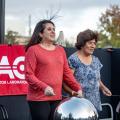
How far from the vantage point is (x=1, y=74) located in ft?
25.6

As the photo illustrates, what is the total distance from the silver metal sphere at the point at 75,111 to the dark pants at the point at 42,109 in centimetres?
114

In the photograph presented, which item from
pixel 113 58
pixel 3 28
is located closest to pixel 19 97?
pixel 3 28

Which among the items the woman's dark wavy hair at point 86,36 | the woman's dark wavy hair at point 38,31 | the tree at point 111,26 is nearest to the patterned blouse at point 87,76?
A: the woman's dark wavy hair at point 86,36

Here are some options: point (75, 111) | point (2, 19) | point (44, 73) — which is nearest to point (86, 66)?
point (44, 73)

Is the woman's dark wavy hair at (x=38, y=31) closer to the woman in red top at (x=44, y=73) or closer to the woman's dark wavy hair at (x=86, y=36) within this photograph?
the woman in red top at (x=44, y=73)

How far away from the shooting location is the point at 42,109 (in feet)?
16.1

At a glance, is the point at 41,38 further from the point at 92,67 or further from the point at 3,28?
the point at 3,28

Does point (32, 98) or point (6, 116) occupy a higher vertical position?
point (32, 98)

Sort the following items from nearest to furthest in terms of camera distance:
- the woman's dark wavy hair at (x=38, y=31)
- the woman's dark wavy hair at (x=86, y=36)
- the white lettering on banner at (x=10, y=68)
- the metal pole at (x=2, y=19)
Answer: the woman's dark wavy hair at (x=38, y=31) < the woman's dark wavy hair at (x=86, y=36) < the white lettering on banner at (x=10, y=68) < the metal pole at (x=2, y=19)

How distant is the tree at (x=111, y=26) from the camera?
38.8 metres

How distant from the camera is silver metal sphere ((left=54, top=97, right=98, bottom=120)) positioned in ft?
11.8

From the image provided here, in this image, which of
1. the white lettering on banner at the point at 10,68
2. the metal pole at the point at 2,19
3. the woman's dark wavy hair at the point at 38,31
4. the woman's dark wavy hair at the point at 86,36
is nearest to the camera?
the woman's dark wavy hair at the point at 38,31

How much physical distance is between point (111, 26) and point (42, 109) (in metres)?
35.0

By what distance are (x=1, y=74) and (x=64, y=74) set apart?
110 inches
